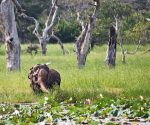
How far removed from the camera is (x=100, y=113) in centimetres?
796

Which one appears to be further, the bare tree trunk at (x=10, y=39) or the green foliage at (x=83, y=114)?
the bare tree trunk at (x=10, y=39)

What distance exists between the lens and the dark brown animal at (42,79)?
1155 cm

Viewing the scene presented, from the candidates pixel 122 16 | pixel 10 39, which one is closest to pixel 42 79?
pixel 10 39

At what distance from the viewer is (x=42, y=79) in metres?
11.5

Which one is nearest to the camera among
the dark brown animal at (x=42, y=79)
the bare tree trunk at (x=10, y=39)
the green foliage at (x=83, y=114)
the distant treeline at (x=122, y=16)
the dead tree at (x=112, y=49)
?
the green foliage at (x=83, y=114)

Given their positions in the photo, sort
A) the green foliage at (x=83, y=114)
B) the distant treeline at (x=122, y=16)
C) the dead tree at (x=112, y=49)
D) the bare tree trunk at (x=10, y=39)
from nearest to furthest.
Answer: the green foliage at (x=83, y=114), the bare tree trunk at (x=10, y=39), the dead tree at (x=112, y=49), the distant treeline at (x=122, y=16)

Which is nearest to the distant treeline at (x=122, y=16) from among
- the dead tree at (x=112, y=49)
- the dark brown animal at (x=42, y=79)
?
the dead tree at (x=112, y=49)

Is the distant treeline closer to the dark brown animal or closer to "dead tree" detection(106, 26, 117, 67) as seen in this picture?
"dead tree" detection(106, 26, 117, 67)

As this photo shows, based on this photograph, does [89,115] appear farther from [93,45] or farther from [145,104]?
[93,45]

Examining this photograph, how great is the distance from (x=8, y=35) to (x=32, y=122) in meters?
12.2

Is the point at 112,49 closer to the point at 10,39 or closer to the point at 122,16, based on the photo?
the point at 10,39

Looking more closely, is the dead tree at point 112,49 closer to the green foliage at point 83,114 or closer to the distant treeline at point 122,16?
the distant treeline at point 122,16

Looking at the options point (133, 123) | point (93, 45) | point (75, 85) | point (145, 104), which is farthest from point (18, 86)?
point (93, 45)

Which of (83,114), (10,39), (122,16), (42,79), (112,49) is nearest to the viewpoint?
(83,114)
